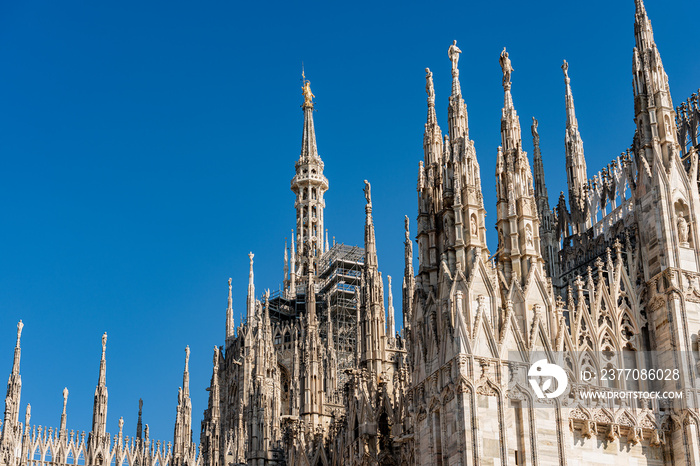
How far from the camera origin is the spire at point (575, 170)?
41.0m

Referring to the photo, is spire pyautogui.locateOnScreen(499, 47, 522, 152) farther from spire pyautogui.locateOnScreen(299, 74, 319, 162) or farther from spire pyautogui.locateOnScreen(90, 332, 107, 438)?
spire pyautogui.locateOnScreen(299, 74, 319, 162)

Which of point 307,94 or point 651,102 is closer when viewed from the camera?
point 651,102

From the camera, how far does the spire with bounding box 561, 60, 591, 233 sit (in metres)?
41.0

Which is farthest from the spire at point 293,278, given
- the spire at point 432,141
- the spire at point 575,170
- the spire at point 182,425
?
the spire at point 432,141

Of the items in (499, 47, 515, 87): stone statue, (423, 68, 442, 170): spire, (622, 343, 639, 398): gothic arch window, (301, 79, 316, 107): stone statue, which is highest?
A: (301, 79, 316, 107): stone statue

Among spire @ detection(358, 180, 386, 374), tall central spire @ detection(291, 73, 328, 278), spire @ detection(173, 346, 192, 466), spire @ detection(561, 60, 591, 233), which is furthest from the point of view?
tall central spire @ detection(291, 73, 328, 278)

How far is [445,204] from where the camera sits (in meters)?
29.7

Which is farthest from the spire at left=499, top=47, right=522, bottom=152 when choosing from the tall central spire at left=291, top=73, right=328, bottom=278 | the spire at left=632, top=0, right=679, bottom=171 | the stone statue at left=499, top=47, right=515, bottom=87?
the tall central spire at left=291, top=73, right=328, bottom=278

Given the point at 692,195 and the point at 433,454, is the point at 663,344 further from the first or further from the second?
the point at 433,454

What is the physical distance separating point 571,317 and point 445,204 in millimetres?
4628

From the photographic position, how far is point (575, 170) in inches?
1711

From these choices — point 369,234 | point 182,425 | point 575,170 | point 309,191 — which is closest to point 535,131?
point 575,170

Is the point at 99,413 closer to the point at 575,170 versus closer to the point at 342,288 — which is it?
the point at 342,288

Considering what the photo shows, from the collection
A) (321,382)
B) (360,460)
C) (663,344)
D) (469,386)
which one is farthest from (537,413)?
(321,382)
